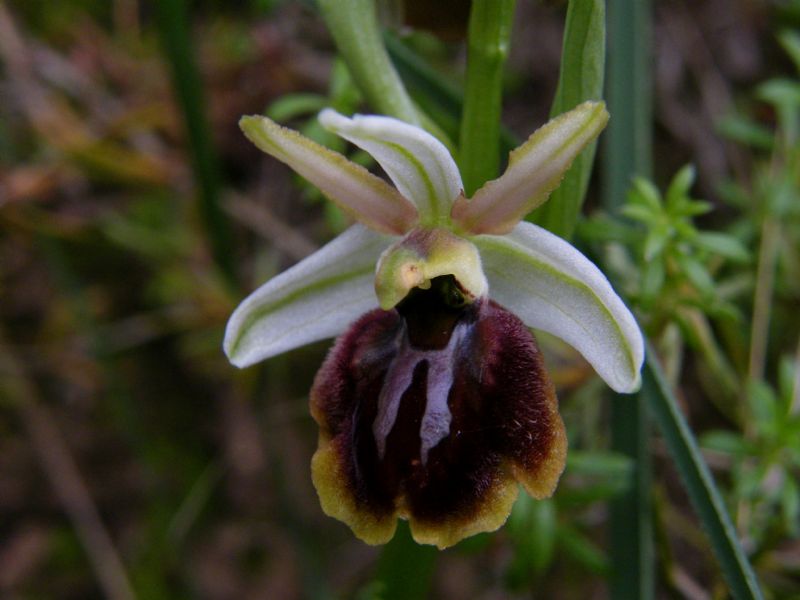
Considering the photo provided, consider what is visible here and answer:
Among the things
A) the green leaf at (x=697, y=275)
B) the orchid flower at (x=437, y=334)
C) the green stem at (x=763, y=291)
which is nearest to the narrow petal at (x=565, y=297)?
the orchid flower at (x=437, y=334)

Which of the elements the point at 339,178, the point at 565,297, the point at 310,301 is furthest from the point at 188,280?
the point at 565,297

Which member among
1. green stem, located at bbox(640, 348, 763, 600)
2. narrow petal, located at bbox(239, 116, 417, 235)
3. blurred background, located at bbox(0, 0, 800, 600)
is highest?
narrow petal, located at bbox(239, 116, 417, 235)

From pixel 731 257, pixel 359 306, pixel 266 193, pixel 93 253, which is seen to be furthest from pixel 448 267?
pixel 93 253

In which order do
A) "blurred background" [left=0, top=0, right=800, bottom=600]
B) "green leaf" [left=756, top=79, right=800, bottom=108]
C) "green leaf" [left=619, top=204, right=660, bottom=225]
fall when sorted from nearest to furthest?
"green leaf" [left=619, top=204, right=660, bottom=225] → "green leaf" [left=756, top=79, right=800, bottom=108] → "blurred background" [left=0, top=0, right=800, bottom=600]

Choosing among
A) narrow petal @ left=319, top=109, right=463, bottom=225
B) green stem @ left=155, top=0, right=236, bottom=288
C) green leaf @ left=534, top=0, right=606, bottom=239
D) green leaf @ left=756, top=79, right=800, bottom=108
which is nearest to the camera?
narrow petal @ left=319, top=109, right=463, bottom=225

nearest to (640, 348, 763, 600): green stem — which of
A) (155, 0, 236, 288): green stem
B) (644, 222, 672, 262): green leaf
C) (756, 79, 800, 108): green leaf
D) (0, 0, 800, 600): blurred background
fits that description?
(644, 222, 672, 262): green leaf

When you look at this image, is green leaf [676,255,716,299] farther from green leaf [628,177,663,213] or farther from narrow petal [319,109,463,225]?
narrow petal [319,109,463,225]

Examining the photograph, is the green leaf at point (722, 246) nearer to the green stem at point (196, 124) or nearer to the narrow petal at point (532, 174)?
the narrow petal at point (532, 174)
